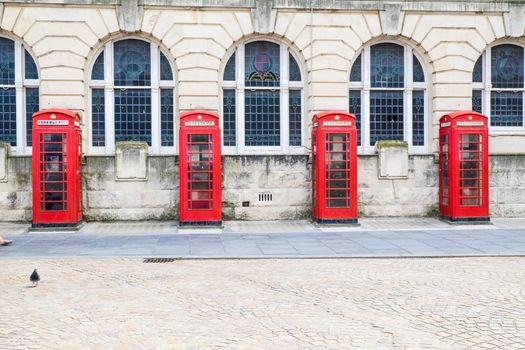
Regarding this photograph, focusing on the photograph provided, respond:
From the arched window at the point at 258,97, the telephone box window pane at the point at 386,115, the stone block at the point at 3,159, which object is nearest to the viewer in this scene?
the stone block at the point at 3,159

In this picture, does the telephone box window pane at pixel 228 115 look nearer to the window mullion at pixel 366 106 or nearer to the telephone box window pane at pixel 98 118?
the telephone box window pane at pixel 98 118

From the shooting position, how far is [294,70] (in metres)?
18.0

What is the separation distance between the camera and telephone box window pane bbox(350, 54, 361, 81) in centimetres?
1816

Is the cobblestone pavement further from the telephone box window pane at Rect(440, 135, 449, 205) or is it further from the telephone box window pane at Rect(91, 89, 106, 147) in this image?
the telephone box window pane at Rect(91, 89, 106, 147)

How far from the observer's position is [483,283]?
31.2 feet

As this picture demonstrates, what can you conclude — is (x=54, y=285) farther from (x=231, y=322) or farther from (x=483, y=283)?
(x=483, y=283)

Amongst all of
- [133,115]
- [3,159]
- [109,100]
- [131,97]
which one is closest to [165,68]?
[131,97]

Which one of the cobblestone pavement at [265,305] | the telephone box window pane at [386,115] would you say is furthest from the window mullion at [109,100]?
the telephone box window pane at [386,115]

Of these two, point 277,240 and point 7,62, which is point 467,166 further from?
point 7,62

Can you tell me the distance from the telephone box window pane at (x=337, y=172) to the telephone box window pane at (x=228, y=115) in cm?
295

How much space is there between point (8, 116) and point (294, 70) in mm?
7589

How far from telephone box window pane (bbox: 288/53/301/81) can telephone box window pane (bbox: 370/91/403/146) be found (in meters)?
2.08

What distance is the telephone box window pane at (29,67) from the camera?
56.4ft

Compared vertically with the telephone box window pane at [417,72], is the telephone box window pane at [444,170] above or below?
below
